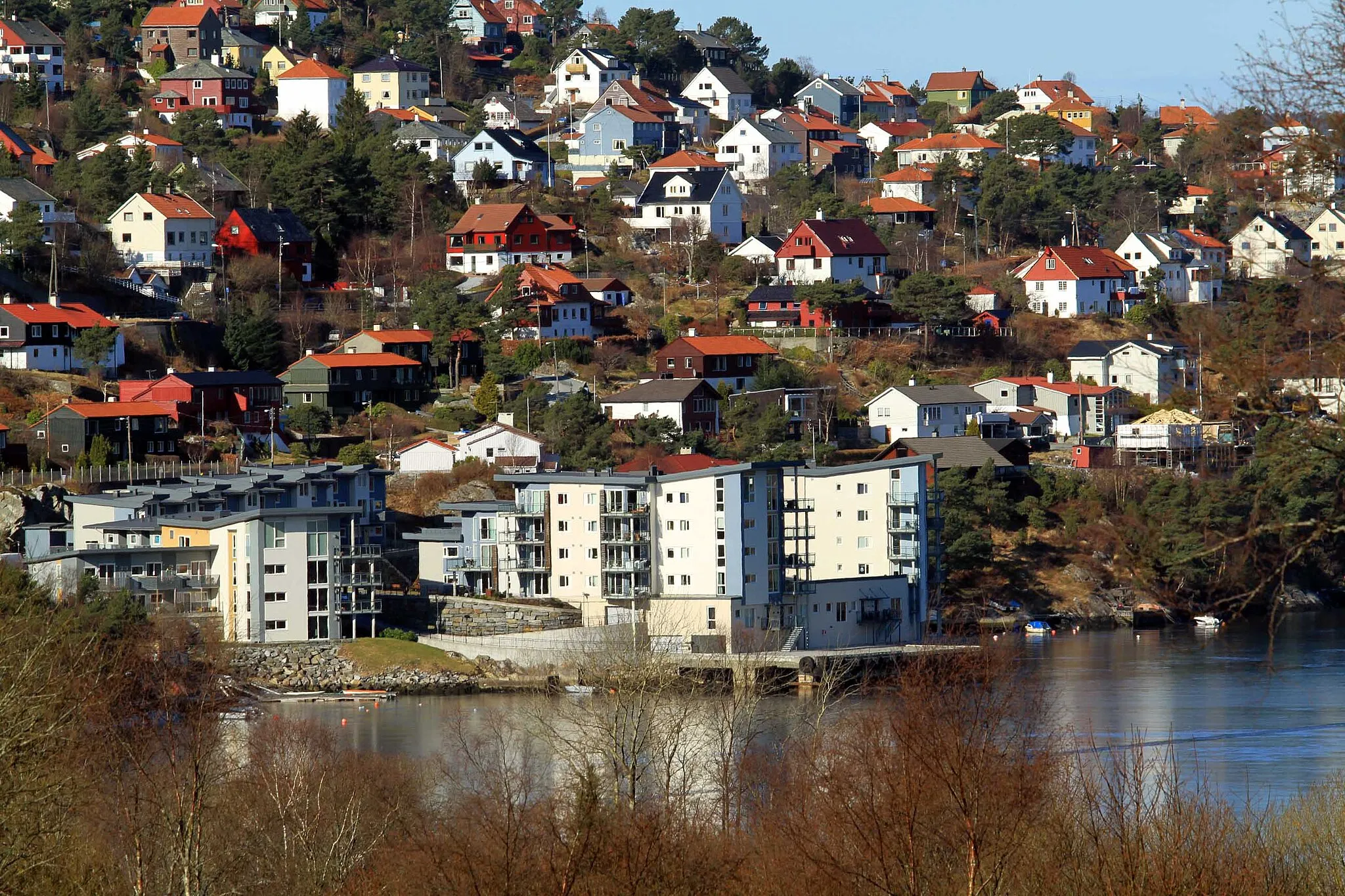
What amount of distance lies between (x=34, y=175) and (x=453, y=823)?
30009 millimetres

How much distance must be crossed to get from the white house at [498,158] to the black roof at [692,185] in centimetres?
307

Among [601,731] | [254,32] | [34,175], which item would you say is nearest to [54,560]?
[601,731]

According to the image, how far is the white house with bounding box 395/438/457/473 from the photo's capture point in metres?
32.8

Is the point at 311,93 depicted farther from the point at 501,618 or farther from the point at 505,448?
the point at 501,618

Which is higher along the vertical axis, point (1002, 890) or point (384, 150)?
point (384, 150)

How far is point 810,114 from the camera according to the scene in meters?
57.1

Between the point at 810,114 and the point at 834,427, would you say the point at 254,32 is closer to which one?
the point at 810,114

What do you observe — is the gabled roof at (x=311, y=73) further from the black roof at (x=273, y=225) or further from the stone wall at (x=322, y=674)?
the stone wall at (x=322, y=674)

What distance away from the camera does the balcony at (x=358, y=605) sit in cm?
2683

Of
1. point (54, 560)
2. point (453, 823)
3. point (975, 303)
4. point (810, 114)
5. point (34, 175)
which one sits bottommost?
point (453, 823)

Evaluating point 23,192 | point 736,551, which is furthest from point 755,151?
point 736,551

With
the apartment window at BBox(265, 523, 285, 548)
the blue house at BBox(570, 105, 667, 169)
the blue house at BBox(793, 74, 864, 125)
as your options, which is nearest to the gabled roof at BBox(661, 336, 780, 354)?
the apartment window at BBox(265, 523, 285, 548)

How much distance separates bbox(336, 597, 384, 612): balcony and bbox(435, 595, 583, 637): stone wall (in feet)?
4.07

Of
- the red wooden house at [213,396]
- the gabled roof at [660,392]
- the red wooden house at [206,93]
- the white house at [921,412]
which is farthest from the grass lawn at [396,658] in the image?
the red wooden house at [206,93]
